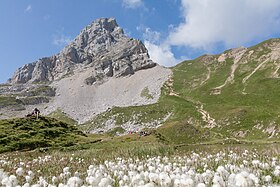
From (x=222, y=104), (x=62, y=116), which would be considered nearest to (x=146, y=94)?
(x=62, y=116)

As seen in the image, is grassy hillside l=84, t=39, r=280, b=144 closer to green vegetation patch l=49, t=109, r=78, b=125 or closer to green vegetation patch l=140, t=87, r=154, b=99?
green vegetation patch l=140, t=87, r=154, b=99

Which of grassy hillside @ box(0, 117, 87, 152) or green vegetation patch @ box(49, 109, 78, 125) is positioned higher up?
green vegetation patch @ box(49, 109, 78, 125)

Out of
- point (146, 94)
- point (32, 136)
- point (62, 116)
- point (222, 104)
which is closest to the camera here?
point (32, 136)

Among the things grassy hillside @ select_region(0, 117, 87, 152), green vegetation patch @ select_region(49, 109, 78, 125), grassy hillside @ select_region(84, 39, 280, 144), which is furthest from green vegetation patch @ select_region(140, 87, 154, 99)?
grassy hillside @ select_region(0, 117, 87, 152)

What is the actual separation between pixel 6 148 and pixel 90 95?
157393 millimetres

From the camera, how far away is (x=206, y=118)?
9600 centimetres

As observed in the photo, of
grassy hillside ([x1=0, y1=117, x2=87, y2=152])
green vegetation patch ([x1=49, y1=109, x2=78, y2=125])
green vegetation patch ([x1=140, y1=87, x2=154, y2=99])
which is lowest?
grassy hillside ([x1=0, y1=117, x2=87, y2=152])

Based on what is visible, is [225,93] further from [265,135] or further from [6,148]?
[6,148]

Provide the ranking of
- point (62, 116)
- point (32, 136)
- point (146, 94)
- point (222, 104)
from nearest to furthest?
point (32, 136), point (222, 104), point (62, 116), point (146, 94)

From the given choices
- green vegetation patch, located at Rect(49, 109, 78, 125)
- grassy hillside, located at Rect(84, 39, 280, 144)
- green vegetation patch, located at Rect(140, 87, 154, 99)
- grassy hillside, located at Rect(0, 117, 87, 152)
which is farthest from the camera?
green vegetation patch, located at Rect(140, 87, 154, 99)

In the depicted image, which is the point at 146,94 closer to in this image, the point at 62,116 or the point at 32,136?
the point at 62,116

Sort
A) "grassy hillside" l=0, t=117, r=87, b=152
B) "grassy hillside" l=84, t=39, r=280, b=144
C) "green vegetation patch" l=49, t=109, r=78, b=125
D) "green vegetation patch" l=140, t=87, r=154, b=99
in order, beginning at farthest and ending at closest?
"green vegetation patch" l=140, t=87, r=154, b=99
"green vegetation patch" l=49, t=109, r=78, b=125
"grassy hillside" l=84, t=39, r=280, b=144
"grassy hillside" l=0, t=117, r=87, b=152

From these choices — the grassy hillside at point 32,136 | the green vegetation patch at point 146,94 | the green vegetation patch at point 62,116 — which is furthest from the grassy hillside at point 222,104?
the grassy hillside at point 32,136

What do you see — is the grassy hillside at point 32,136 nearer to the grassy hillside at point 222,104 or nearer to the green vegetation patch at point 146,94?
the grassy hillside at point 222,104
